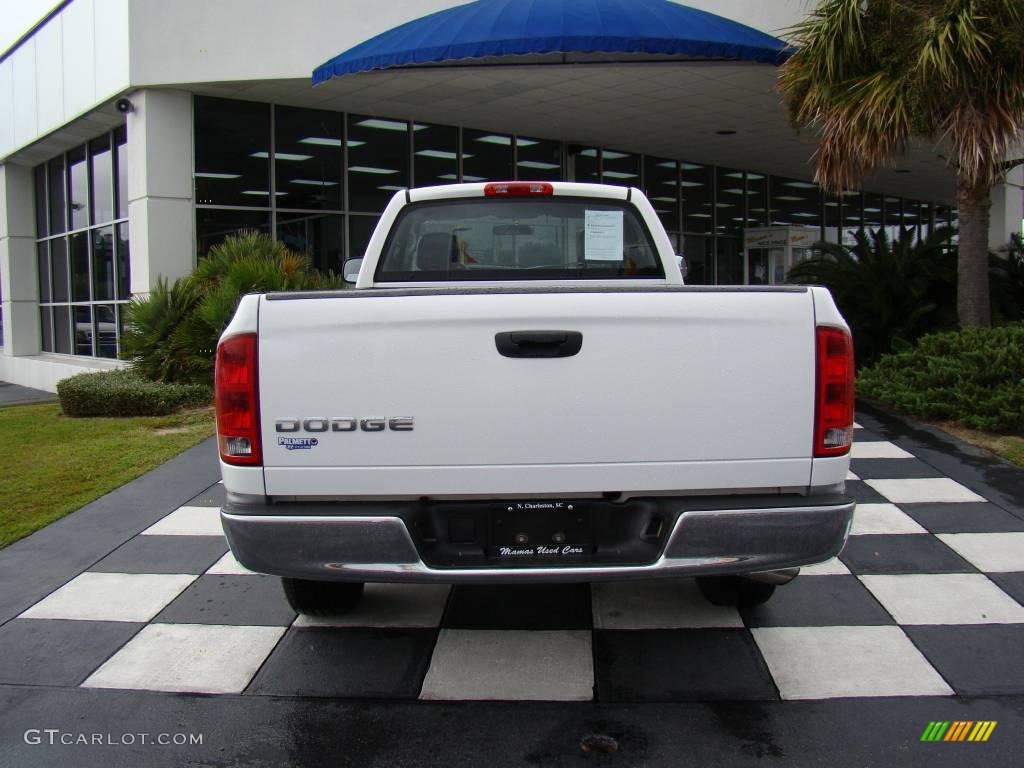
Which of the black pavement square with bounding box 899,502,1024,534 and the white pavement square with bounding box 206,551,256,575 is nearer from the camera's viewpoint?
the white pavement square with bounding box 206,551,256,575

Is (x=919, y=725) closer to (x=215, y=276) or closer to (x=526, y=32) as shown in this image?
(x=526, y=32)

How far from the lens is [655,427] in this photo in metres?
2.88

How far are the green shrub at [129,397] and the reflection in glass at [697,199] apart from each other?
13.7 metres

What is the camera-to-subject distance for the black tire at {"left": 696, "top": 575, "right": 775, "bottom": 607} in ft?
13.1

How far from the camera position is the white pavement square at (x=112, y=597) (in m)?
4.13

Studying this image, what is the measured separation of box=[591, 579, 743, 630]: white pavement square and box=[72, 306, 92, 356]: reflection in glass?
15650 millimetres

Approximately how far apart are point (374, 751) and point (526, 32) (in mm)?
9465

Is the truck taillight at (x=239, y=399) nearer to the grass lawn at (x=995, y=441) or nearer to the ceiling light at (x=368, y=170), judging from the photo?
the grass lawn at (x=995, y=441)

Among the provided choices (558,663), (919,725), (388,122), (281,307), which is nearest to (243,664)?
(558,663)

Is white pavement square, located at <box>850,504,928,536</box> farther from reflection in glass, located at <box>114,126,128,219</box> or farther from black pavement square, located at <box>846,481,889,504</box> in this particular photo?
reflection in glass, located at <box>114,126,128,219</box>

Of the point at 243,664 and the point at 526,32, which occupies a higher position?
the point at 526,32

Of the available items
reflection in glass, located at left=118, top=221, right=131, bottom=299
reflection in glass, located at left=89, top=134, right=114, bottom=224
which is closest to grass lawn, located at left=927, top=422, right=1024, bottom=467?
reflection in glass, located at left=118, top=221, right=131, bottom=299

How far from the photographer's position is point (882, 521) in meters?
5.35

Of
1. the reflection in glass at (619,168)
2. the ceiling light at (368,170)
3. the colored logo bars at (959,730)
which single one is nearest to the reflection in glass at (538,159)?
the reflection in glass at (619,168)
